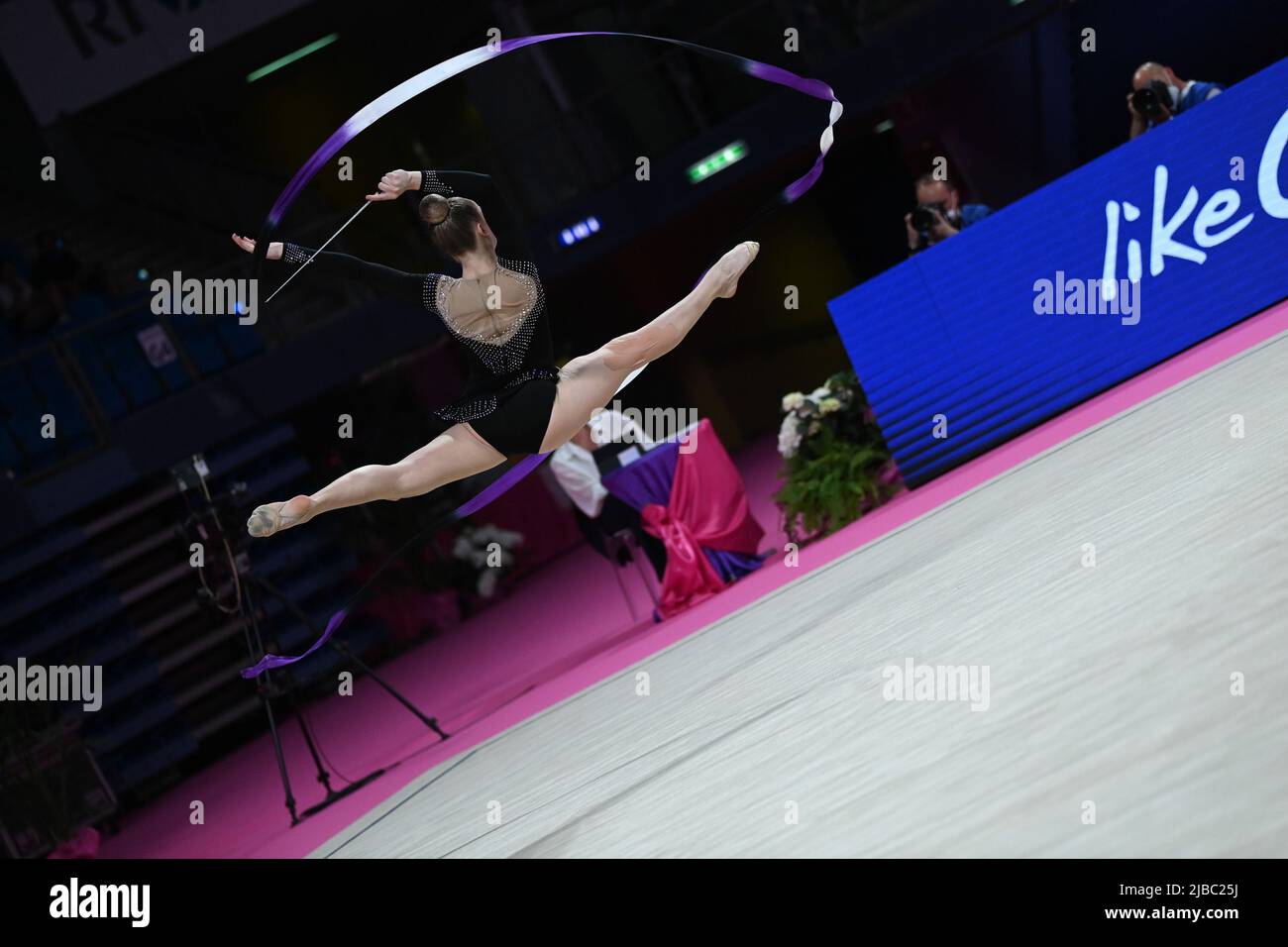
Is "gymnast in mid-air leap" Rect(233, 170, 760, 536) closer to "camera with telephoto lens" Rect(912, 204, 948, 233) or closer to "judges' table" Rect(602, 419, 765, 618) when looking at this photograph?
"judges' table" Rect(602, 419, 765, 618)

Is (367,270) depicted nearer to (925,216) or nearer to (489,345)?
(489,345)

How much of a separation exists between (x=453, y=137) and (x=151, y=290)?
189 inches

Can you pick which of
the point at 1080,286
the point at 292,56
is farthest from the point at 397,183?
the point at 292,56

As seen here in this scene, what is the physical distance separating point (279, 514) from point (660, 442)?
4.37 meters

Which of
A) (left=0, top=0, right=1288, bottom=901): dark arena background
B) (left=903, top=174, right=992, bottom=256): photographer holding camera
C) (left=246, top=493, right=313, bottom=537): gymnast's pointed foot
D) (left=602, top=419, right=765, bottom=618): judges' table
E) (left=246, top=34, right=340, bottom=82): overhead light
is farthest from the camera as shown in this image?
(left=246, top=34, right=340, bottom=82): overhead light

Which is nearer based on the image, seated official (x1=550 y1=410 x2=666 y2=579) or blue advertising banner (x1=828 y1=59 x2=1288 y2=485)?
blue advertising banner (x1=828 y1=59 x2=1288 y2=485)

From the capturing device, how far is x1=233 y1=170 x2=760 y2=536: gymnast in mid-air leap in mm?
3289

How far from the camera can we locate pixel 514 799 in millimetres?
3850

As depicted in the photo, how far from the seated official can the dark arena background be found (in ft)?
0.12

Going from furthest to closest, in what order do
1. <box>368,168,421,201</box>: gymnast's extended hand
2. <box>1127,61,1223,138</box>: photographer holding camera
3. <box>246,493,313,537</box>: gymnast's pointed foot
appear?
<box>1127,61,1223,138</box>: photographer holding camera
<box>368,168,421,201</box>: gymnast's extended hand
<box>246,493,313,537</box>: gymnast's pointed foot

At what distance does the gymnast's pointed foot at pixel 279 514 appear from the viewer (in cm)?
312

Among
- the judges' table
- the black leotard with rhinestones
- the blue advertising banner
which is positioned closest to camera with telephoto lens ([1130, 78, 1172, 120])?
the blue advertising banner

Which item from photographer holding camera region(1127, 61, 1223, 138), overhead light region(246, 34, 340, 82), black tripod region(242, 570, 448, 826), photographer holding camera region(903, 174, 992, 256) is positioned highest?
overhead light region(246, 34, 340, 82)
